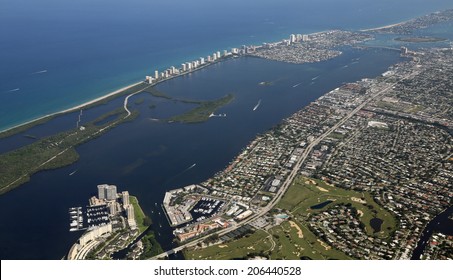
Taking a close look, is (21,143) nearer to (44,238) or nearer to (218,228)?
(44,238)

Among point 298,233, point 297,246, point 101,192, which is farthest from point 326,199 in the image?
point 101,192

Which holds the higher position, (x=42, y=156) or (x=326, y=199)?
(x=42, y=156)

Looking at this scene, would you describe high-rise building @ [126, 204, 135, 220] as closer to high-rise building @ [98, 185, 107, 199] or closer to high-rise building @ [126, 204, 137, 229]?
high-rise building @ [126, 204, 137, 229]

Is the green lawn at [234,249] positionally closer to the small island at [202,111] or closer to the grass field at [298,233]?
the grass field at [298,233]

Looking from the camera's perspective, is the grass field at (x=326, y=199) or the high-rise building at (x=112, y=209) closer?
the grass field at (x=326, y=199)

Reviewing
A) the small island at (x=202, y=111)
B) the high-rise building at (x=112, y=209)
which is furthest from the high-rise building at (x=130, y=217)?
the small island at (x=202, y=111)

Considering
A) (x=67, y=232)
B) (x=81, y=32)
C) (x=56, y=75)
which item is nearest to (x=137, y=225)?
(x=67, y=232)

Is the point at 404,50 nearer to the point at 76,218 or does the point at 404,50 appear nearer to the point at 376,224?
the point at 376,224
